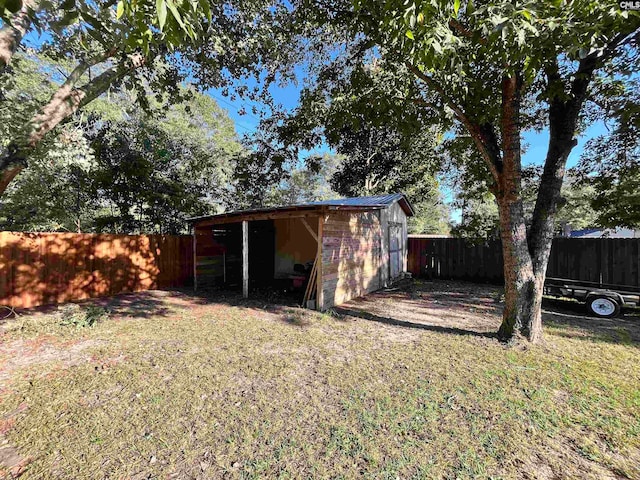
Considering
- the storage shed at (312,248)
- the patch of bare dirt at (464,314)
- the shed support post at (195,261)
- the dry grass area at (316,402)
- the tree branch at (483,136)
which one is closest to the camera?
the dry grass area at (316,402)

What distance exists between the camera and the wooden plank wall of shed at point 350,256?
671cm

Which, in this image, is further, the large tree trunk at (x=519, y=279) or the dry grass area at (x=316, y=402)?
the large tree trunk at (x=519, y=279)

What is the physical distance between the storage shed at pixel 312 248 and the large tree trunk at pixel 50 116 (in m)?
3.64

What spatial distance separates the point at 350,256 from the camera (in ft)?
25.3

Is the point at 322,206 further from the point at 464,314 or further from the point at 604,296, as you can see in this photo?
the point at 604,296

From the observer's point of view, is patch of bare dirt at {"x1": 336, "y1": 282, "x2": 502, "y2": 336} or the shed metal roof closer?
patch of bare dirt at {"x1": 336, "y1": 282, "x2": 502, "y2": 336}

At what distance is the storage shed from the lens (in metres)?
Answer: 6.71

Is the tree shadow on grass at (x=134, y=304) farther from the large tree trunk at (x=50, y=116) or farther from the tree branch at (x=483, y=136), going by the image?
the tree branch at (x=483, y=136)

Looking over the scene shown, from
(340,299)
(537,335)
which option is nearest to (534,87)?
(537,335)

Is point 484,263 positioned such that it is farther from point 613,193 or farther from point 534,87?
point 534,87

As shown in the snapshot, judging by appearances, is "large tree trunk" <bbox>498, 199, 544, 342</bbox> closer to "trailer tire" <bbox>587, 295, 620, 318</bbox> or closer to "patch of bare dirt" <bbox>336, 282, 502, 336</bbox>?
"patch of bare dirt" <bbox>336, 282, 502, 336</bbox>

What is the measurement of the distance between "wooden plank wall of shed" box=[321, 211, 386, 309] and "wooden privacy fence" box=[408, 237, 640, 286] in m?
2.98

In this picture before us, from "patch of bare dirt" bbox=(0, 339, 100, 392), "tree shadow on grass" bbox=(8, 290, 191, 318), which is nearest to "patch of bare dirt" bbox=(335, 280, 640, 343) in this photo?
"tree shadow on grass" bbox=(8, 290, 191, 318)

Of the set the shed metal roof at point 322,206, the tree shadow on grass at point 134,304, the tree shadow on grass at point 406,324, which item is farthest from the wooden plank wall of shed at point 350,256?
the tree shadow on grass at point 134,304
